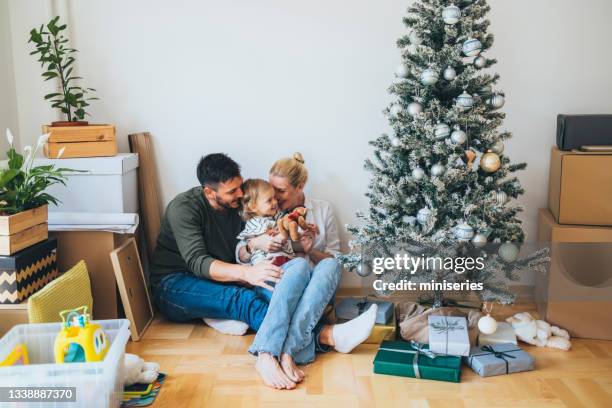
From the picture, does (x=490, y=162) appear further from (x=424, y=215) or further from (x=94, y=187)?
(x=94, y=187)

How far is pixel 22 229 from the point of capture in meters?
2.43

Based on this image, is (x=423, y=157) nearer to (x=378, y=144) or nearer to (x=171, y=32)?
(x=378, y=144)

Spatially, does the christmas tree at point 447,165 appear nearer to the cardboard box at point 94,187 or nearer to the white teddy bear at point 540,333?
the white teddy bear at point 540,333

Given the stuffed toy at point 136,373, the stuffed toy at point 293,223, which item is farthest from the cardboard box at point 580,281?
the stuffed toy at point 136,373

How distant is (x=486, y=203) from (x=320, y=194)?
1.07 metres

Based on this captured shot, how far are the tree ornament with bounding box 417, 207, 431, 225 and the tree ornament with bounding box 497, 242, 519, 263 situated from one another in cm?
36

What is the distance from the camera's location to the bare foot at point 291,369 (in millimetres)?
2401

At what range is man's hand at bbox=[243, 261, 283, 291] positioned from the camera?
274 centimetres

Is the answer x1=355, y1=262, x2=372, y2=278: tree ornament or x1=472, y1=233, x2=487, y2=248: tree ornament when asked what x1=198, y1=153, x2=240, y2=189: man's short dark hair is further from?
x1=472, y1=233, x2=487, y2=248: tree ornament

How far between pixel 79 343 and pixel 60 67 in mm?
1564

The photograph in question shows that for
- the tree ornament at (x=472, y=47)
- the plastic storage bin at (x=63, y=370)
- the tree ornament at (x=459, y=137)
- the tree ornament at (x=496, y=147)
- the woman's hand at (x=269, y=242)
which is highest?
the tree ornament at (x=472, y=47)

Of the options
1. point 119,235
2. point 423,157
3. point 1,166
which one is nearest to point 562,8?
point 423,157

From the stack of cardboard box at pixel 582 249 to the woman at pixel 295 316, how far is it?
0.96 meters

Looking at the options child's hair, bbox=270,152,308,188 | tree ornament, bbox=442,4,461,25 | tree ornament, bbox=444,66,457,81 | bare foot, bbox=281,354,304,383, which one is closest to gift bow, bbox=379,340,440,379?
bare foot, bbox=281,354,304,383
